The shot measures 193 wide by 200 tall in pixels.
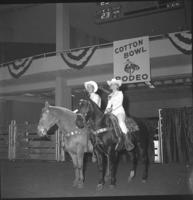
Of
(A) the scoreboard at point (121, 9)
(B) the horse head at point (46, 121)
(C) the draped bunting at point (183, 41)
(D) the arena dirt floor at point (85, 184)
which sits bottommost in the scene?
(D) the arena dirt floor at point (85, 184)

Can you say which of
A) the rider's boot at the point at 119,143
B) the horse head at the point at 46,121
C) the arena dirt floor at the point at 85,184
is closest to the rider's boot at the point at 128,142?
the rider's boot at the point at 119,143

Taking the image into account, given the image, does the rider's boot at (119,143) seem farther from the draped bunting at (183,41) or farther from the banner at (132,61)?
the draped bunting at (183,41)

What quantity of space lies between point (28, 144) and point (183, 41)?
17.0ft

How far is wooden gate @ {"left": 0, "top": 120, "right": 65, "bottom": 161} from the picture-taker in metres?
8.32

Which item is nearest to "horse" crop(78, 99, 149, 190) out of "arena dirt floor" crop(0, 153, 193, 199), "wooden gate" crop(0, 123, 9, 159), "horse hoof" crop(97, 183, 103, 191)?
"horse hoof" crop(97, 183, 103, 191)

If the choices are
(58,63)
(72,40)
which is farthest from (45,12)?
(58,63)

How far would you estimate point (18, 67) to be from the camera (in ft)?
29.0

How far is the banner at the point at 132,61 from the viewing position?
5406 millimetres

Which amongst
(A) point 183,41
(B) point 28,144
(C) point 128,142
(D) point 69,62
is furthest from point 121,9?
(C) point 128,142

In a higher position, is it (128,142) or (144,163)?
(128,142)

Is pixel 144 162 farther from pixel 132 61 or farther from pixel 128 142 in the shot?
pixel 132 61

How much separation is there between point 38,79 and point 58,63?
85cm

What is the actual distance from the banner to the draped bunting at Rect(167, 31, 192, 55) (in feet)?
6.73

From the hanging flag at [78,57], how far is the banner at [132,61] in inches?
116
